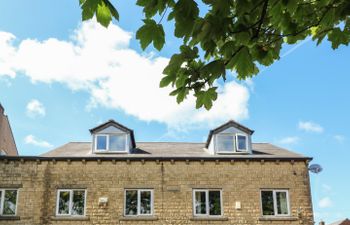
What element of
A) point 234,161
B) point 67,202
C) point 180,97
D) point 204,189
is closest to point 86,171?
point 67,202

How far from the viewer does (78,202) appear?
62.5 ft

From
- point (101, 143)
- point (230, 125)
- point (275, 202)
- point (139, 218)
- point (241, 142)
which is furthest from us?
point (230, 125)

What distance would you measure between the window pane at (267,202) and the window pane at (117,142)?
22.1ft

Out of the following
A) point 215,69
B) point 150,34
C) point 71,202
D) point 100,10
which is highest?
point 100,10

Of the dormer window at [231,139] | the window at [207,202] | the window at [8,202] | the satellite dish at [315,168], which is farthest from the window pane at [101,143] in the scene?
the satellite dish at [315,168]

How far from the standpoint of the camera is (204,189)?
19.4 meters

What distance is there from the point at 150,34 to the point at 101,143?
17431mm

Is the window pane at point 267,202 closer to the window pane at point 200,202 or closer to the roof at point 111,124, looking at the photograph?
the window pane at point 200,202

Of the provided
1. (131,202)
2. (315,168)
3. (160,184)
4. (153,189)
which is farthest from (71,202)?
(315,168)

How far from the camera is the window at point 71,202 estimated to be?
18.9 m

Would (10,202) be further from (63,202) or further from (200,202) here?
(200,202)

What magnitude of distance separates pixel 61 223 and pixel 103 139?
4151 mm

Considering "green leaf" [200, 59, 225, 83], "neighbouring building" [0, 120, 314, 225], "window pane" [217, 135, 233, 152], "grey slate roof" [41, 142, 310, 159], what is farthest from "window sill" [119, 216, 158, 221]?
"green leaf" [200, 59, 225, 83]

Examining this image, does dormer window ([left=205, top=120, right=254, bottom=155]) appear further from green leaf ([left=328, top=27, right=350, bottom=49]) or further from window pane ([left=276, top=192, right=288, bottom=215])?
green leaf ([left=328, top=27, right=350, bottom=49])
